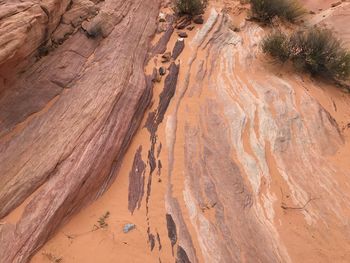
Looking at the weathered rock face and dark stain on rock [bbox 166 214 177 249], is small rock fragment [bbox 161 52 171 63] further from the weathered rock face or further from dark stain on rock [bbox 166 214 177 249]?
dark stain on rock [bbox 166 214 177 249]

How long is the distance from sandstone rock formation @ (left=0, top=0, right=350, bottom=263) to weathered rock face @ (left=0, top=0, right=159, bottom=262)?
0.7 inches

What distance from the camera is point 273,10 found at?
8.17 metres

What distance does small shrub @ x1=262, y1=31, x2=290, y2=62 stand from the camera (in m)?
6.71

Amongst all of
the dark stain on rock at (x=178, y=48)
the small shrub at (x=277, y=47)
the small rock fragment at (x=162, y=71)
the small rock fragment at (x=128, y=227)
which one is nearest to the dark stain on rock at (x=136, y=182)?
the small rock fragment at (x=128, y=227)

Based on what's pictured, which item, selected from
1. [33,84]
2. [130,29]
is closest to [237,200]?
[33,84]

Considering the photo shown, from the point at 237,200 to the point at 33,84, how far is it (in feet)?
10.9

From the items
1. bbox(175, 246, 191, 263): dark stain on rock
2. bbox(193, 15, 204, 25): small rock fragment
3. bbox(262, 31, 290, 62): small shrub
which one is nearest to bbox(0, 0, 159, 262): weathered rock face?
bbox(175, 246, 191, 263): dark stain on rock

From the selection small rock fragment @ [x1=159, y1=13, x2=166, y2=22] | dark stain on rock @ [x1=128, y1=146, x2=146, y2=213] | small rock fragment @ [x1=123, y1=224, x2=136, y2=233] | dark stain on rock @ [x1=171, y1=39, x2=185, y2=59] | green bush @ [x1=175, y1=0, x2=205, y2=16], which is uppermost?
green bush @ [x1=175, y1=0, x2=205, y2=16]

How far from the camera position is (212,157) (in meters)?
4.83

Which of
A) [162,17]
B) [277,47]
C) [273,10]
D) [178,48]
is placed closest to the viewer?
[277,47]

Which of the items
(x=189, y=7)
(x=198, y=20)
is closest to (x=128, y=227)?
(x=198, y=20)

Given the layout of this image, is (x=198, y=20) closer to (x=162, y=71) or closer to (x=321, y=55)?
(x=162, y=71)

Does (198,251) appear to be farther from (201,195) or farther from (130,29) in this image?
(130,29)

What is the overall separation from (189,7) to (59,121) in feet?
13.7
